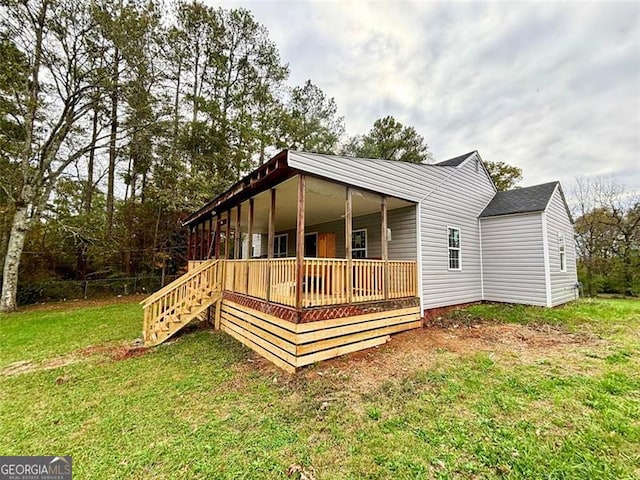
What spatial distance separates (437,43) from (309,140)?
1200 centimetres

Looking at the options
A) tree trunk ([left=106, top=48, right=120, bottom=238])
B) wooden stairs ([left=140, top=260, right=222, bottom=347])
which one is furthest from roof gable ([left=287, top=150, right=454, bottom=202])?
tree trunk ([left=106, top=48, right=120, bottom=238])

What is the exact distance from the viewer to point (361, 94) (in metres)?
17.7

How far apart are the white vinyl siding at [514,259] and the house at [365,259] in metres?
0.03

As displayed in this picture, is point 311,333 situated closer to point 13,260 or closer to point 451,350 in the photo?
point 451,350

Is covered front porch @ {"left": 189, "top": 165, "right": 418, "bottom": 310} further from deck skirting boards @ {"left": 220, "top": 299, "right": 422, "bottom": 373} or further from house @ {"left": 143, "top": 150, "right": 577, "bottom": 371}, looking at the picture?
deck skirting boards @ {"left": 220, "top": 299, "right": 422, "bottom": 373}

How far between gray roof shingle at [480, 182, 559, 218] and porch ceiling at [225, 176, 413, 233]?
4.01 metres

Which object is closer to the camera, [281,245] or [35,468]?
[35,468]

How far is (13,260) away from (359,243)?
13.8m

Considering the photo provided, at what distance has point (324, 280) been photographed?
5328 millimetres

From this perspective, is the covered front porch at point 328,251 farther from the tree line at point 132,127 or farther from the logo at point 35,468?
the tree line at point 132,127

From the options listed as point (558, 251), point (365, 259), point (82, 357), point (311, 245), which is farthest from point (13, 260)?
point (558, 251)

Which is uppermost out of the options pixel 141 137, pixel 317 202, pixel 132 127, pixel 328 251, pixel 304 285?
pixel 132 127

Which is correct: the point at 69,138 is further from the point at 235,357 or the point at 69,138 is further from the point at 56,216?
the point at 235,357

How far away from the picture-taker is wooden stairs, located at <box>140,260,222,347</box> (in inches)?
257
